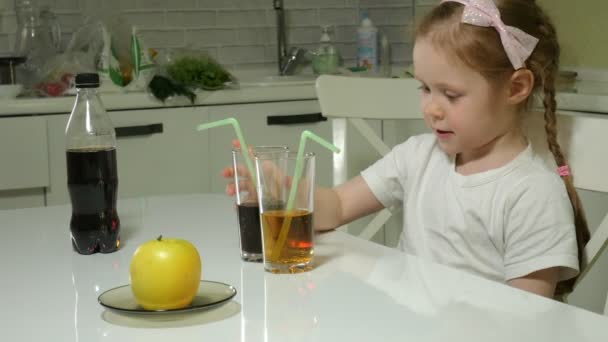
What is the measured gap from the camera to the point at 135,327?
3.26ft

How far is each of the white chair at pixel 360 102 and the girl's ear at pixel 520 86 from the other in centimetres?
51

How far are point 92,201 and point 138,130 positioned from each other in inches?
63.0

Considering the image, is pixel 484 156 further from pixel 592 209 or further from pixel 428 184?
pixel 592 209

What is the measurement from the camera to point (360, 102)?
81.2 inches

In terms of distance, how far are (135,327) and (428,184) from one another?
0.77 metres

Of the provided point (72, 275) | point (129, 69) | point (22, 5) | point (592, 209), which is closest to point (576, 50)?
point (592, 209)

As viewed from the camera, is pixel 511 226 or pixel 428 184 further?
pixel 428 184

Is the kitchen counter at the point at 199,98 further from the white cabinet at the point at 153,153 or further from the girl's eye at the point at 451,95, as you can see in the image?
the girl's eye at the point at 451,95

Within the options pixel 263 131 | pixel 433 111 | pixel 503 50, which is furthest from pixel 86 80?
pixel 263 131

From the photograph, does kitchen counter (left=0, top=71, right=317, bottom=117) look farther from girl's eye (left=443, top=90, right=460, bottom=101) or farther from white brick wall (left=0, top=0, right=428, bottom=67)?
girl's eye (left=443, top=90, right=460, bottom=101)

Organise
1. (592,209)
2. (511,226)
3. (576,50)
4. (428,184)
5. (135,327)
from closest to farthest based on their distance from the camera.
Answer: (135,327) → (511,226) → (428,184) → (592,209) → (576,50)

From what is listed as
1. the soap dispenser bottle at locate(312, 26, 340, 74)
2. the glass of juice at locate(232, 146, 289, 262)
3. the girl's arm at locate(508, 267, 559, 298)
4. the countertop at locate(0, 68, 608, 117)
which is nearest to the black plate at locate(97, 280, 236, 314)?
the glass of juice at locate(232, 146, 289, 262)

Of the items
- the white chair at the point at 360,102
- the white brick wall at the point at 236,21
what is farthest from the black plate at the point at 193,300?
the white brick wall at the point at 236,21

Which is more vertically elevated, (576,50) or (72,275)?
(576,50)
